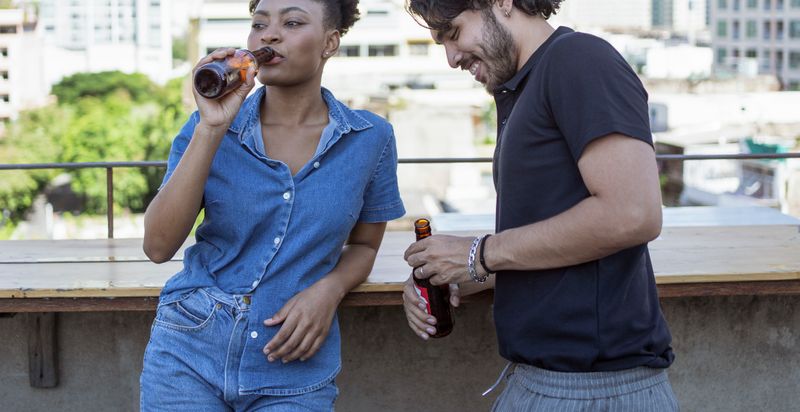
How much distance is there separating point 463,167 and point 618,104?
209ft

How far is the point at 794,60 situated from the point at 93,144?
82.9 metres

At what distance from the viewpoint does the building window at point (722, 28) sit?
13288 centimetres

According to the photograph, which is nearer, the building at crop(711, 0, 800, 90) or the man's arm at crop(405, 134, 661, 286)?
the man's arm at crop(405, 134, 661, 286)

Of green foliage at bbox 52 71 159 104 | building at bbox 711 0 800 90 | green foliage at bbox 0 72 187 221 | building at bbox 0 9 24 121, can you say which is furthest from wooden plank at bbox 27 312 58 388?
building at bbox 711 0 800 90

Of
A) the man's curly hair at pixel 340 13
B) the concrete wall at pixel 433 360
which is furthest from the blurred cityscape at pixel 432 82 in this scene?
the man's curly hair at pixel 340 13

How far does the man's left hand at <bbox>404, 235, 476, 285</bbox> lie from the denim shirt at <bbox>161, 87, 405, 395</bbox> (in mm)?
261

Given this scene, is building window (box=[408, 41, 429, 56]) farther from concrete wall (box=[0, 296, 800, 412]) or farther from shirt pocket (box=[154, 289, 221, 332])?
shirt pocket (box=[154, 289, 221, 332])

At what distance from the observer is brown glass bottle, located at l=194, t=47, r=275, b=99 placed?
90.7 inches

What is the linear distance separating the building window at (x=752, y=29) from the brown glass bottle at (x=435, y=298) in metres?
133

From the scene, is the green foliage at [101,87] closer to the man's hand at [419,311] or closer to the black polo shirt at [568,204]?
the man's hand at [419,311]

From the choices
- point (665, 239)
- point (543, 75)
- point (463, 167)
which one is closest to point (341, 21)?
point (543, 75)

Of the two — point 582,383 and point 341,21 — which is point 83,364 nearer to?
point 341,21

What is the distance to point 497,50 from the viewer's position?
222 centimetres

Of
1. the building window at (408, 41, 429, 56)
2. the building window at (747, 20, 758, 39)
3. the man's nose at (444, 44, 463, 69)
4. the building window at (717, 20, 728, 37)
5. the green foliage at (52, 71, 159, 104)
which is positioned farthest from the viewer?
the building window at (717, 20, 728, 37)
